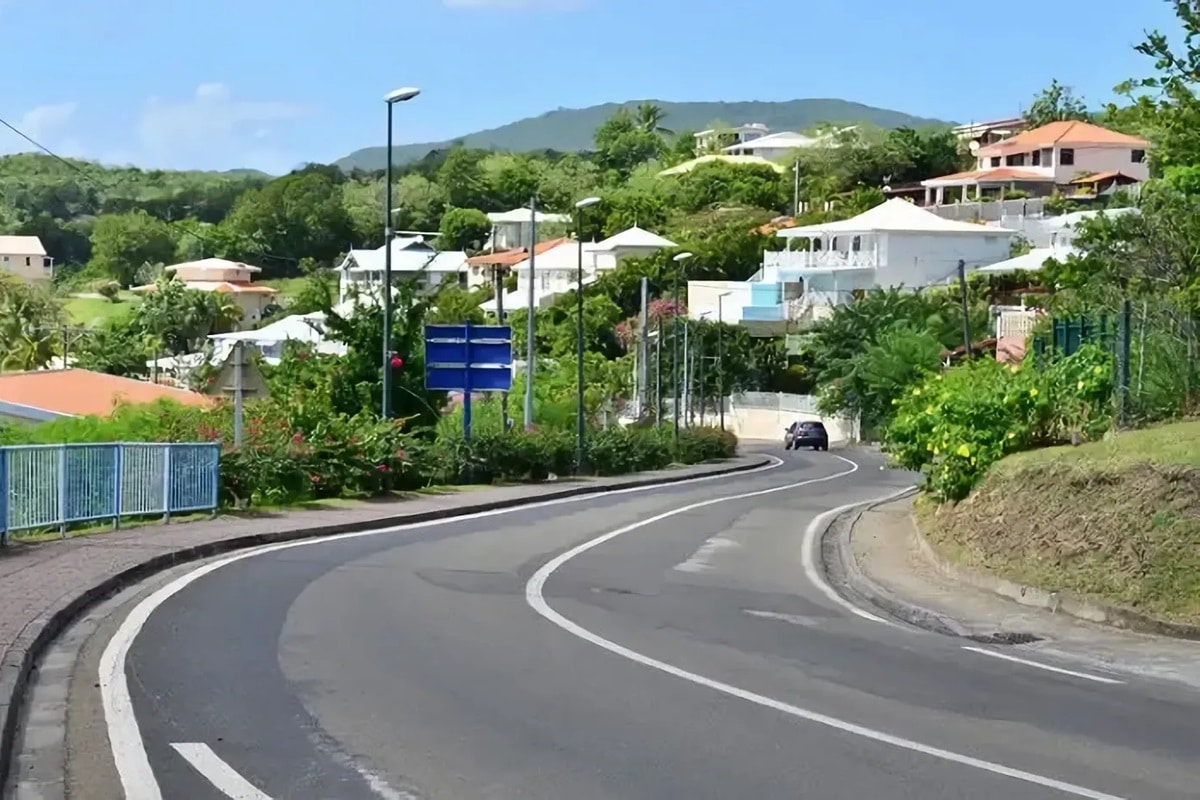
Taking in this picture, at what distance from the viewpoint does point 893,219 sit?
96.0 m

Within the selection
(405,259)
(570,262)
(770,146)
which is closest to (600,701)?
(570,262)

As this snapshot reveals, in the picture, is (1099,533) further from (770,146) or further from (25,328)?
(770,146)

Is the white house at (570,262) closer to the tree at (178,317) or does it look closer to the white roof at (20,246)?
the tree at (178,317)

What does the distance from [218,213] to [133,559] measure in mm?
182301

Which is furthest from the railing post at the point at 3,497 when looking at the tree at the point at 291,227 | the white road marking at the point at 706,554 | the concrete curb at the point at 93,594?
the tree at the point at 291,227

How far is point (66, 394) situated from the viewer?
5244cm

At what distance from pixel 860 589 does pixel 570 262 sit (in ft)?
319

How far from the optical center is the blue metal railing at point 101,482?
63.8 ft

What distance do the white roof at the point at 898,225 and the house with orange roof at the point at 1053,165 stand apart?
21.7 metres

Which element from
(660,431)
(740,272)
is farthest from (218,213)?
(660,431)

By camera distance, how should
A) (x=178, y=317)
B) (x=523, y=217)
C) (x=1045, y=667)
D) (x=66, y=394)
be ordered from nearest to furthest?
(x=1045, y=667), (x=66, y=394), (x=178, y=317), (x=523, y=217)

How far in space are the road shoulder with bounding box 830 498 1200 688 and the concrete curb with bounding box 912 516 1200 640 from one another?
3.3 inches

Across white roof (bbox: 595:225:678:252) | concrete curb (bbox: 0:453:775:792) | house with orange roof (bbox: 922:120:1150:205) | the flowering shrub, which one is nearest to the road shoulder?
the flowering shrub

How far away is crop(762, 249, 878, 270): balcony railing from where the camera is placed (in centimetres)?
9656
